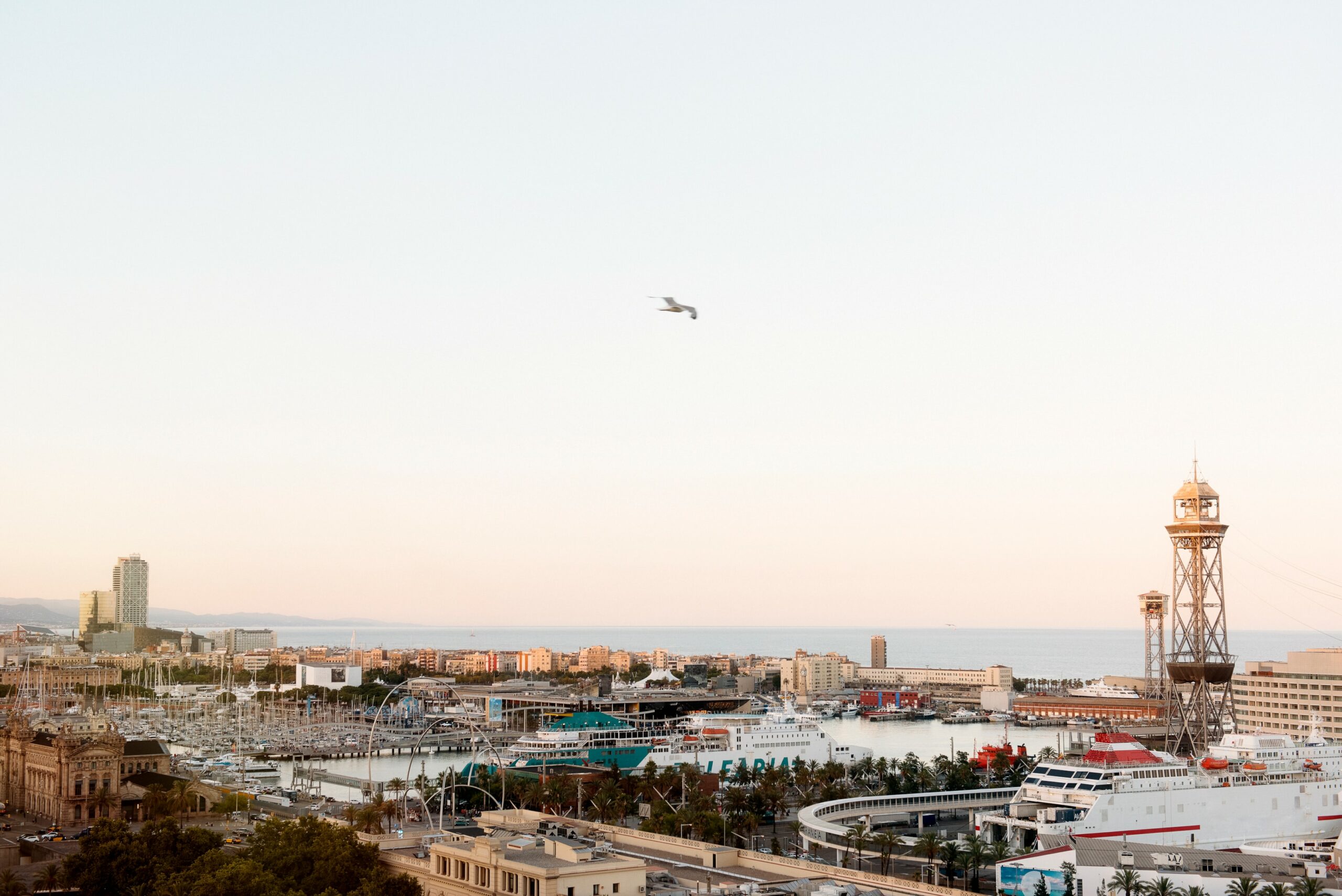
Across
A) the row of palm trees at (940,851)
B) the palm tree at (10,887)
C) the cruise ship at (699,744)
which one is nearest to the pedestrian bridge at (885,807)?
the row of palm trees at (940,851)

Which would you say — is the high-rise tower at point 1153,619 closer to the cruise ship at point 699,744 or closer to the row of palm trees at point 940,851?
the cruise ship at point 699,744

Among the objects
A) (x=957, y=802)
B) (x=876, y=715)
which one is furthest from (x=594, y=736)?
(x=876, y=715)

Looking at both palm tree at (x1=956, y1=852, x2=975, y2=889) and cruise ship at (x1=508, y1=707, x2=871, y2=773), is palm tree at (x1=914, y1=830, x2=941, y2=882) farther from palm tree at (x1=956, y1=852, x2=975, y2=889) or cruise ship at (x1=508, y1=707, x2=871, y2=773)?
cruise ship at (x1=508, y1=707, x2=871, y2=773)

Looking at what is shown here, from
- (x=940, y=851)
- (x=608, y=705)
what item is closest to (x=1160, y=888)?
(x=940, y=851)

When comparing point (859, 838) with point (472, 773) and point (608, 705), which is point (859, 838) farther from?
point (608, 705)

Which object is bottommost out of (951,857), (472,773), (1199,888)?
(472,773)
